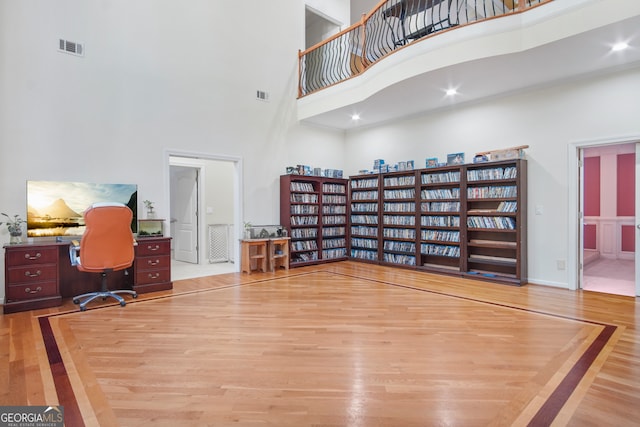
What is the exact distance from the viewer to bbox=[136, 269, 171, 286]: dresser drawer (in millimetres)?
4672

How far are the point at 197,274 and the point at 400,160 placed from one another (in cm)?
456

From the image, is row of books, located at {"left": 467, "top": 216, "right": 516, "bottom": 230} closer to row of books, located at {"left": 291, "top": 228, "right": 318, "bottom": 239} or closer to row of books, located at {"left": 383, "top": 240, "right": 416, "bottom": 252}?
row of books, located at {"left": 383, "top": 240, "right": 416, "bottom": 252}

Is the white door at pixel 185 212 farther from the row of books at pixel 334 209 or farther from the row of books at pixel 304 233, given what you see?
the row of books at pixel 334 209

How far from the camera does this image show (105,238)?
13.0 feet

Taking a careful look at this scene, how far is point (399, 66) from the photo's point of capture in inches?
197

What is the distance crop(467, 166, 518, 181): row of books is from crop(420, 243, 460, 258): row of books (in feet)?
4.05

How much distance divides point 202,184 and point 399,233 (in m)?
4.30

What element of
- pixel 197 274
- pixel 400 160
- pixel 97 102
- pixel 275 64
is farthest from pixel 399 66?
pixel 197 274

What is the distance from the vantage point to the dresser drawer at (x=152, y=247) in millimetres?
4676

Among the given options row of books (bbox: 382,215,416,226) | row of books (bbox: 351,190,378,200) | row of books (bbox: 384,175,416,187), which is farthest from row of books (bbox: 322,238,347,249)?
row of books (bbox: 384,175,416,187)

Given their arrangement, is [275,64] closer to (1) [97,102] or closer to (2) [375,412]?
(1) [97,102]

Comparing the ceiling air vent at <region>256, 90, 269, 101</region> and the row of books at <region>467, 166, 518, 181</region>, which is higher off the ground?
the ceiling air vent at <region>256, 90, 269, 101</region>

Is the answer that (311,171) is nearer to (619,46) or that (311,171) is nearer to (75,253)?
(75,253)

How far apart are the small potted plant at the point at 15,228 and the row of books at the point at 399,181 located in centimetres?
581
